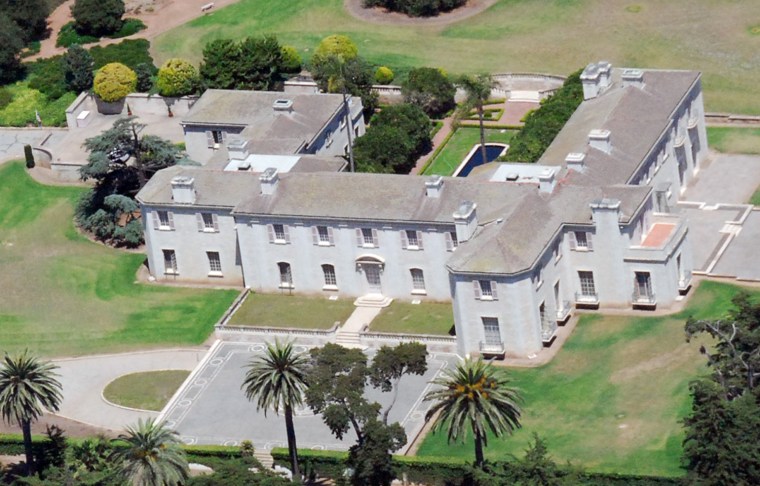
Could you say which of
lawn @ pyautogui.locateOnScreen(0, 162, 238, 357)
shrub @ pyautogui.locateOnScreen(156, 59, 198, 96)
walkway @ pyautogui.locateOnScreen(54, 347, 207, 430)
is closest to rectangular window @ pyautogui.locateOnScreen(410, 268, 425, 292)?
lawn @ pyautogui.locateOnScreen(0, 162, 238, 357)

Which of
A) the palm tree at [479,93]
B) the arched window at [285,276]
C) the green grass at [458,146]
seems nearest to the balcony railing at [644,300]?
the arched window at [285,276]

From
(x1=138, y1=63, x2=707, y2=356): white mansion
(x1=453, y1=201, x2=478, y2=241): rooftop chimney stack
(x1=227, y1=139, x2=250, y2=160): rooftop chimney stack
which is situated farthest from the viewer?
(x1=227, y1=139, x2=250, y2=160): rooftop chimney stack

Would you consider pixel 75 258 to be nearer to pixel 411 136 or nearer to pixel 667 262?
pixel 411 136

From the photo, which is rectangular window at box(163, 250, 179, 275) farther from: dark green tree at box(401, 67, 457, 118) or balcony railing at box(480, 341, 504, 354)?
dark green tree at box(401, 67, 457, 118)

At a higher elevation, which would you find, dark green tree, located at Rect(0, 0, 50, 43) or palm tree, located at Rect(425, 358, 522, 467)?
dark green tree, located at Rect(0, 0, 50, 43)

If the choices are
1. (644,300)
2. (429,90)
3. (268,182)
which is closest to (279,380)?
(268,182)
